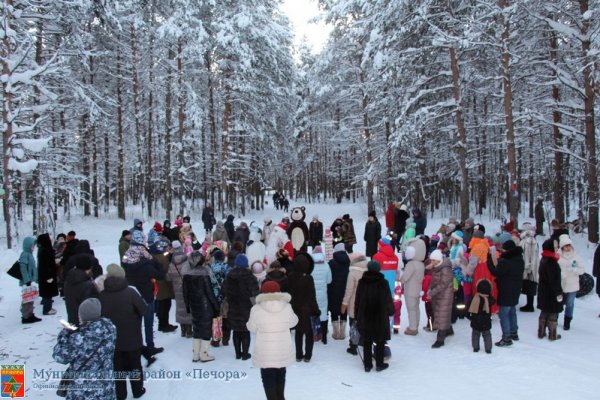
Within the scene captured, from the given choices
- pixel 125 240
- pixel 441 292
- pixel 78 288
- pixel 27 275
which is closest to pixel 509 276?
pixel 441 292

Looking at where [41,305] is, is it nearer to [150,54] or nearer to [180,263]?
[180,263]

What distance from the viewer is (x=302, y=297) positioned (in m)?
7.28

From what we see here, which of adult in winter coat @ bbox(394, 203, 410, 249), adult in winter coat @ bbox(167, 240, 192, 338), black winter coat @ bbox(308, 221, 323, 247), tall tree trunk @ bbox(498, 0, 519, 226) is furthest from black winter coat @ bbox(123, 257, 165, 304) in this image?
tall tree trunk @ bbox(498, 0, 519, 226)

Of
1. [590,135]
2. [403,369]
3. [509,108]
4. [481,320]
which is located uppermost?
[509,108]

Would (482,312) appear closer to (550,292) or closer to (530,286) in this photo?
(550,292)

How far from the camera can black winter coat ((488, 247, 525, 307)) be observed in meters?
8.10

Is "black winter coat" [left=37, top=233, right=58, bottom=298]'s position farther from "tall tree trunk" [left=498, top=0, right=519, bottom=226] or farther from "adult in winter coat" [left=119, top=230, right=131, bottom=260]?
"tall tree trunk" [left=498, top=0, right=519, bottom=226]

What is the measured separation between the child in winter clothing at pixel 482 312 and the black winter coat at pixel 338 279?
2.21 m

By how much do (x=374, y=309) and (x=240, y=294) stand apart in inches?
86.7

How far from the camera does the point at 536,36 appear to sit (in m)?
18.6

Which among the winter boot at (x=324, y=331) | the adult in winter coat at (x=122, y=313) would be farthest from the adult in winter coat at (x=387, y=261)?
the adult in winter coat at (x=122, y=313)

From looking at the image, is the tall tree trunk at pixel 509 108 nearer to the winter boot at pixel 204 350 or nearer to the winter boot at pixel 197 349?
the winter boot at pixel 204 350

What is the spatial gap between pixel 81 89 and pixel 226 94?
11070 mm

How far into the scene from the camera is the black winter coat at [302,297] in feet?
23.8
